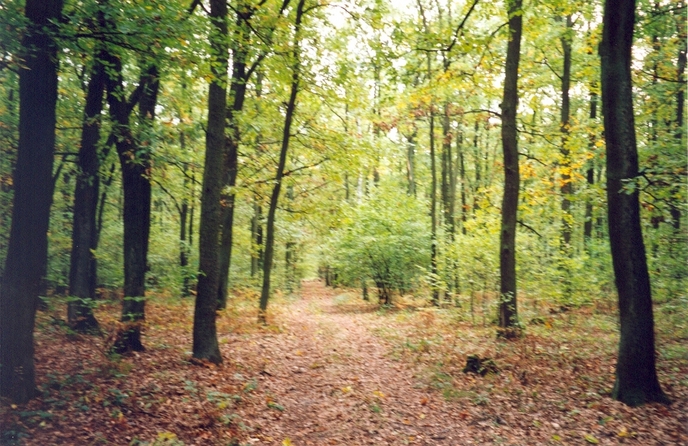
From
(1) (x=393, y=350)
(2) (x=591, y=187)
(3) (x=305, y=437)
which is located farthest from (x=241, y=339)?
(2) (x=591, y=187)

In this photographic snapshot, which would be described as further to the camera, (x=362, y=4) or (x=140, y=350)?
(x=362, y=4)

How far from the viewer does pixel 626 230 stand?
6.96 meters

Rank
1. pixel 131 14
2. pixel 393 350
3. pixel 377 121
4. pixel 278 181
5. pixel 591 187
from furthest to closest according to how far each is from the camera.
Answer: pixel 377 121 < pixel 278 181 < pixel 393 350 < pixel 591 187 < pixel 131 14

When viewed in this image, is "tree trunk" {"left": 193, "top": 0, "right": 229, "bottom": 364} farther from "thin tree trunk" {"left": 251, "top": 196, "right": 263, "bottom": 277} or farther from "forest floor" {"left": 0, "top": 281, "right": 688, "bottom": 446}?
"thin tree trunk" {"left": 251, "top": 196, "right": 263, "bottom": 277}

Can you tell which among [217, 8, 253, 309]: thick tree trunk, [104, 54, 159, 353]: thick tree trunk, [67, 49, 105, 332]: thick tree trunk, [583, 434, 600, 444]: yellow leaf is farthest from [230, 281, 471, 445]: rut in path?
[67, 49, 105, 332]: thick tree trunk

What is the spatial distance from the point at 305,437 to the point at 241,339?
6316mm

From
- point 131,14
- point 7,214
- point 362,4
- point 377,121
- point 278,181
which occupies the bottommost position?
point 7,214

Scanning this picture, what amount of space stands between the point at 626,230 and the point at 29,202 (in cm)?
893

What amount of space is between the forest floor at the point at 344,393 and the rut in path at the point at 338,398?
3 cm

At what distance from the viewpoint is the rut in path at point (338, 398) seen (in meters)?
6.65

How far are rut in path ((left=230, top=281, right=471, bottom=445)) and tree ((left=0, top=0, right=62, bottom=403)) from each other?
3344mm

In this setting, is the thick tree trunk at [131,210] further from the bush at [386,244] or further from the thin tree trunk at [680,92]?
the bush at [386,244]

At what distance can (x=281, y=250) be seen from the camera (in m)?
31.8

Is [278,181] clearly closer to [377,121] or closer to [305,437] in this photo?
[377,121]
